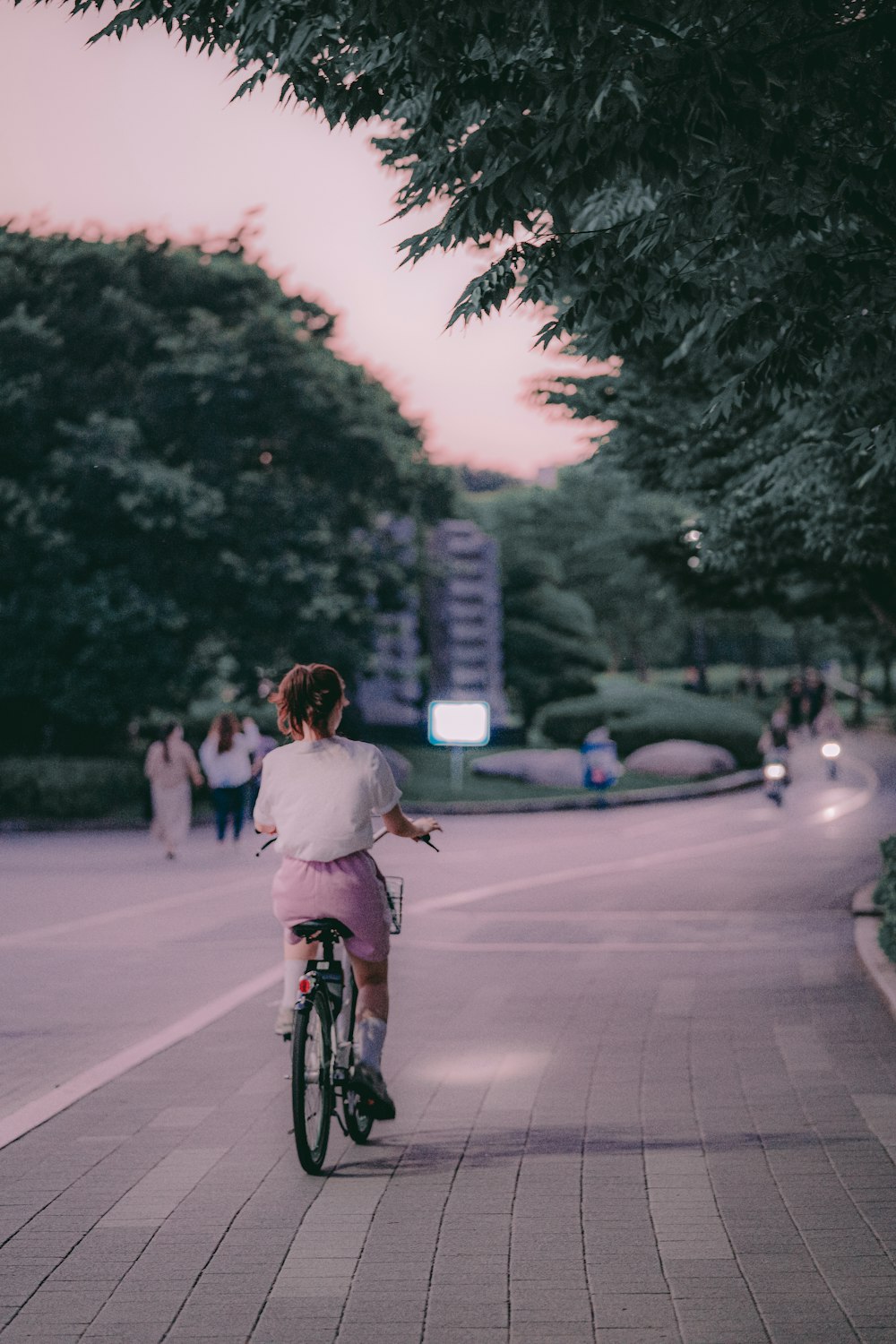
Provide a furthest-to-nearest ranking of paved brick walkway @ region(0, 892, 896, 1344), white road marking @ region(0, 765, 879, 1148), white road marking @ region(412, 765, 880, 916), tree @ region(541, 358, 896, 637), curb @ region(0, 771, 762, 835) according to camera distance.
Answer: curb @ region(0, 771, 762, 835) < white road marking @ region(412, 765, 880, 916) < tree @ region(541, 358, 896, 637) < white road marking @ region(0, 765, 879, 1148) < paved brick walkway @ region(0, 892, 896, 1344)

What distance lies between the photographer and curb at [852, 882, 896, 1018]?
403 inches

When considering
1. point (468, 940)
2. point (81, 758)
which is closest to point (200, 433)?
point (81, 758)

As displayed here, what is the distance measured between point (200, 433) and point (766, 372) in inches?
981

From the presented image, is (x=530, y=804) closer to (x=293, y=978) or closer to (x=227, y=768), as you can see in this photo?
(x=227, y=768)

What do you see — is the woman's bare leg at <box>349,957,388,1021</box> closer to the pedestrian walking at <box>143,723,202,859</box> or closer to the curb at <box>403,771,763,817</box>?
the pedestrian walking at <box>143,723,202,859</box>

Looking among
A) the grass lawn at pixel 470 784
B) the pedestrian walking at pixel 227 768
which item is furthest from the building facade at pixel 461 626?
the pedestrian walking at pixel 227 768

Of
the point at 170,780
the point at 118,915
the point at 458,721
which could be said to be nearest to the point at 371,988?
the point at 118,915

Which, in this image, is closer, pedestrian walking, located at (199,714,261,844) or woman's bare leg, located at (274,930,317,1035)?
woman's bare leg, located at (274,930,317,1035)

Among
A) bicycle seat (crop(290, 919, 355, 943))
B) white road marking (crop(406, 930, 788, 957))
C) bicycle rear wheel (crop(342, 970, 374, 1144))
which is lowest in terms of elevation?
bicycle rear wheel (crop(342, 970, 374, 1144))

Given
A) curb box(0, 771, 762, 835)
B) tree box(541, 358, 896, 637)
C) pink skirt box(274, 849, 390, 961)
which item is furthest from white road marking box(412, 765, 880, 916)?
pink skirt box(274, 849, 390, 961)

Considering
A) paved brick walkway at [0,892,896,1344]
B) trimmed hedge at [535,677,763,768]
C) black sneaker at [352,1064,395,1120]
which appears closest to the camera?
paved brick walkway at [0,892,896,1344]

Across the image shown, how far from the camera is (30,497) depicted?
1126 inches

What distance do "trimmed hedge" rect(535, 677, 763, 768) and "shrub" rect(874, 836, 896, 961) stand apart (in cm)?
3042

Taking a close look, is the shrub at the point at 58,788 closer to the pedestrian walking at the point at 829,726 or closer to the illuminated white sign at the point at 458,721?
the illuminated white sign at the point at 458,721
